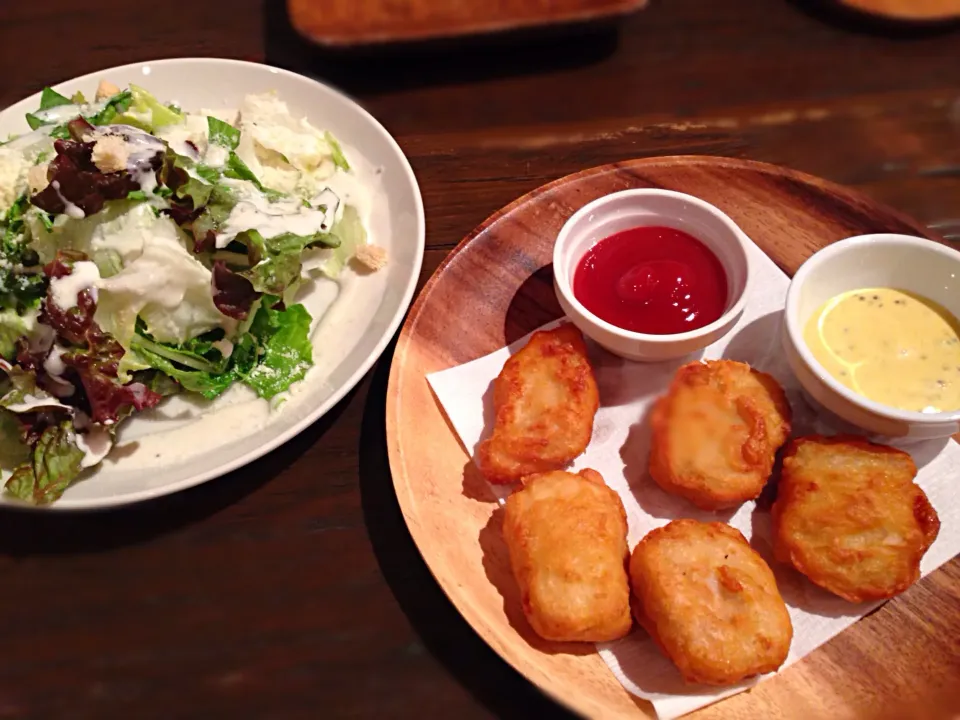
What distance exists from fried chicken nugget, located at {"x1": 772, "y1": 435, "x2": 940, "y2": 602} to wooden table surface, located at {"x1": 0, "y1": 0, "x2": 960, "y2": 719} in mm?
154

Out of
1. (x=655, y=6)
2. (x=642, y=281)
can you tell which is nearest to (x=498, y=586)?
(x=642, y=281)

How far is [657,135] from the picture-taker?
2840mm

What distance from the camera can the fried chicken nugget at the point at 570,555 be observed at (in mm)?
1643

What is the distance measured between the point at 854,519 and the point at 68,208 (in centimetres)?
237

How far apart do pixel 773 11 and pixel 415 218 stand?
6.79 ft

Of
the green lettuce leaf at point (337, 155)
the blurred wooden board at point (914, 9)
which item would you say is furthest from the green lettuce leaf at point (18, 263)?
the blurred wooden board at point (914, 9)

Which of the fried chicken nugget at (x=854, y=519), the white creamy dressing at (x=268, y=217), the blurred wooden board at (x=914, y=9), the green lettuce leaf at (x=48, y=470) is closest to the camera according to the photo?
the fried chicken nugget at (x=854, y=519)

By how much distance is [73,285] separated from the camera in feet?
6.95

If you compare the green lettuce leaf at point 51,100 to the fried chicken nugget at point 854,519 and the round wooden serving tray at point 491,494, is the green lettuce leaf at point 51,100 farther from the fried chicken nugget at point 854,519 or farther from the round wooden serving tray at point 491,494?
the fried chicken nugget at point 854,519

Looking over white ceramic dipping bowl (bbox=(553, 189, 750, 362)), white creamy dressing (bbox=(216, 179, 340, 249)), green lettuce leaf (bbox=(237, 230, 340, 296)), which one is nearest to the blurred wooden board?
white ceramic dipping bowl (bbox=(553, 189, 750, 362))

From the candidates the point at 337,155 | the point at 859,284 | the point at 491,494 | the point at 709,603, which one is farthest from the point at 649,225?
the point at 337,155

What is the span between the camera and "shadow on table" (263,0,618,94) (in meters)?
2.99

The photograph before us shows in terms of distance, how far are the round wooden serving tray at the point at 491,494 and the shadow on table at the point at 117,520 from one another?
0.53 metres

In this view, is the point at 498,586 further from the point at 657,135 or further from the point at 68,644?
the point at 657,135
